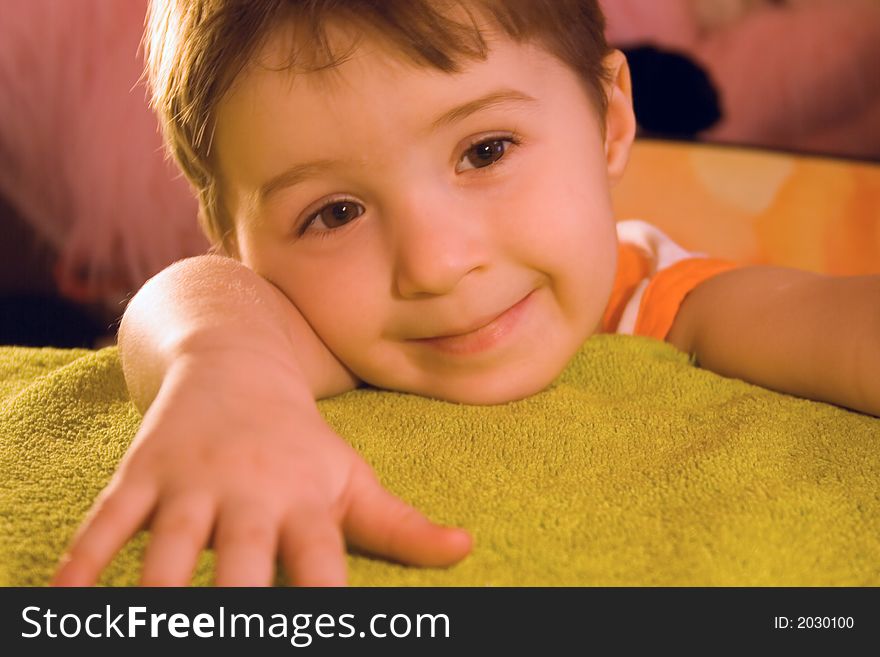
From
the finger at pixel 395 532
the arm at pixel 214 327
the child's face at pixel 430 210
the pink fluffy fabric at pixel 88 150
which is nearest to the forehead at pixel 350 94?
the child's face at pixel 430 210

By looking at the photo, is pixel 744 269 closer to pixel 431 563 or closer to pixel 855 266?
pixel 855 266

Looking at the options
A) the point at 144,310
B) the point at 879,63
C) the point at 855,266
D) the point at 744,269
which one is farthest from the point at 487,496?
the point at 879,63

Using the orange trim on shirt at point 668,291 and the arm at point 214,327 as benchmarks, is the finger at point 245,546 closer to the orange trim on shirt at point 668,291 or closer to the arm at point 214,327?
the arm at point 214,327

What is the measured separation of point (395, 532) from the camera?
51 cm

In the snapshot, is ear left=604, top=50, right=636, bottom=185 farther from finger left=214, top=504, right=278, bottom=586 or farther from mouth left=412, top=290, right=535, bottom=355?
finger left=214, top=504, right=278, bottom=586

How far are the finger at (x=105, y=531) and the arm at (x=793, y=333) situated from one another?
0.61 meters

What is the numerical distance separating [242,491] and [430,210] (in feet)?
1.13

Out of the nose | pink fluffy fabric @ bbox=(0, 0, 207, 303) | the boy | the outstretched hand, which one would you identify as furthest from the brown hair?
pink fluffy fabric @ bbox=(0, 0, 207, 303)

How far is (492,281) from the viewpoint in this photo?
80 centimetres

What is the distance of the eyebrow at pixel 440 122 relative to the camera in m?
0.77

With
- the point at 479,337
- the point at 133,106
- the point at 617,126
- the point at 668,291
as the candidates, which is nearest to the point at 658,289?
A: the point at 668,291

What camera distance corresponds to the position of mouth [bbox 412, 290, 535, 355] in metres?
0.83

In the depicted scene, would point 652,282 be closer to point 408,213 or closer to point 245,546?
point 408,213

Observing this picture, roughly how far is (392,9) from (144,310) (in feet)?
1.11
